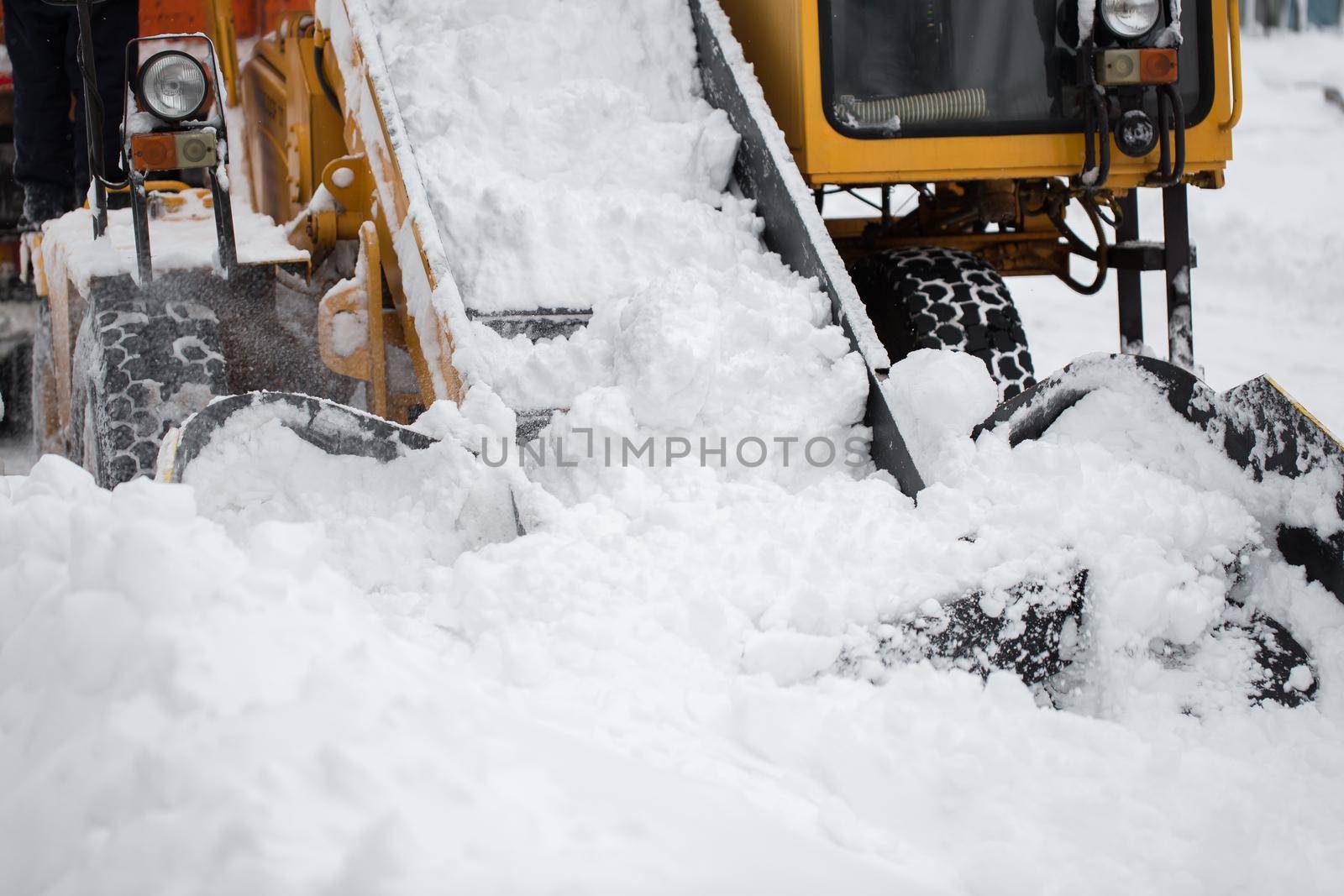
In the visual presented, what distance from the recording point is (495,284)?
2658mm

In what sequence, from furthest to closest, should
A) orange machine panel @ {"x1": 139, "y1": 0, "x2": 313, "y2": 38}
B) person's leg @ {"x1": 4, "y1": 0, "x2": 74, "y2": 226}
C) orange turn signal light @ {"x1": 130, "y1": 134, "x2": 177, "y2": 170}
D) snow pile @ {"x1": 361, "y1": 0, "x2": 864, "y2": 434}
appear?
1. orange machine panel @ {"x1": 139, "y1": 0, "x2": 313, "y2": 38}
2. person's leg @ {"x1": 4, "y1": 0, "x2": 74, "y2": 226}
3. orange turn signal light @ {"x1": 130, "y1": 134, "x2": 177, "y2": 170}
4. snow pile @ {"x1": 361, "y1": 0, "x2": 864, "y2": 434}

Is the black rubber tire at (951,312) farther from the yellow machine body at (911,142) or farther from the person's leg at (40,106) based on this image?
the person's leg at (40,106)

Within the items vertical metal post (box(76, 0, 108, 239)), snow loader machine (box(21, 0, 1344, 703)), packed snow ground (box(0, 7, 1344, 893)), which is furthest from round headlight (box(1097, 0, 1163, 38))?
vertical metal post (box(76, 0, 108, 239))

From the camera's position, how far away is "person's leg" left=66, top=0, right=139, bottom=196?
367 cm

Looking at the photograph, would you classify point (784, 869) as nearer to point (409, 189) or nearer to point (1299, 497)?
point (1299, 497)

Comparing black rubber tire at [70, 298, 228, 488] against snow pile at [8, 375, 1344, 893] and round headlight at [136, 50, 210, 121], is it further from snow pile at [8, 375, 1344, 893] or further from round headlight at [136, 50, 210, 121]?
snow pile at [8, 375, 1344, 893]

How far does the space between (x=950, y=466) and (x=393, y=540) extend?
99 cm

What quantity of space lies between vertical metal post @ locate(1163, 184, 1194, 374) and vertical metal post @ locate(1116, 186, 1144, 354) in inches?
15.2

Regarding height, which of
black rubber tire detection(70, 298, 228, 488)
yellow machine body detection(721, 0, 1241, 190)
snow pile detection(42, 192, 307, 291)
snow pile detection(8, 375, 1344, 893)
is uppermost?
yellow machine body detection(721, 0, 1241, 190)

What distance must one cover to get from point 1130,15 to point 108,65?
292 cm

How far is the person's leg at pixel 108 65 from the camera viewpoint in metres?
3.67

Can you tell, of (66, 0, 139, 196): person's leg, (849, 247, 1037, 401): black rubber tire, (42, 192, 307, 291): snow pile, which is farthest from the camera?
(66, 0, 139, 196): person's leg

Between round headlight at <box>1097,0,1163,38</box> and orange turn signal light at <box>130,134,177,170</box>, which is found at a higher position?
round headlight at <box>1097,0,1163,38</box>

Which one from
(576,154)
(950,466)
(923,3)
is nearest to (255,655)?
(950,466)
